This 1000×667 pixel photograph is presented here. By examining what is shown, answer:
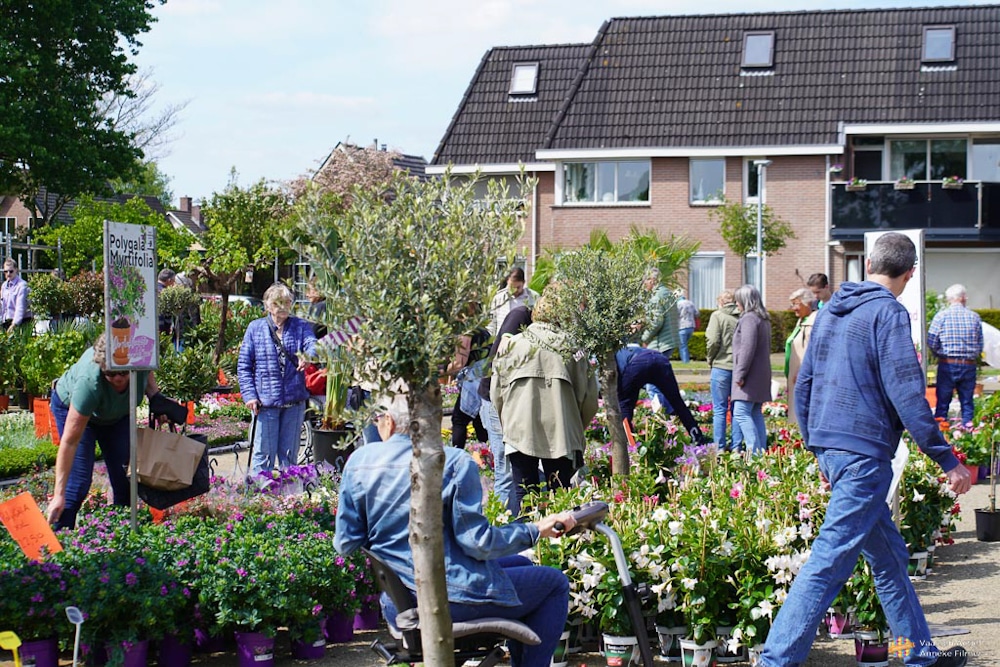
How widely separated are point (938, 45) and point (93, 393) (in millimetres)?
32051

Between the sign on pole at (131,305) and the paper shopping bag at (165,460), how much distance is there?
0.08 metres

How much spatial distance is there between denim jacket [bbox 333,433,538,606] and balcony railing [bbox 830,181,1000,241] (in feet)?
99.0

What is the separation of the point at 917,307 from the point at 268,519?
4035mm

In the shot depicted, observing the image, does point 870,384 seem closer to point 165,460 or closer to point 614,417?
point 614,417

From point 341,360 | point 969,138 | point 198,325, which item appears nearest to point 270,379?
point 341,360

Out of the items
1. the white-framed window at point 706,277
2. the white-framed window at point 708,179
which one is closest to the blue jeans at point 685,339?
the white-framed window at point 706,277

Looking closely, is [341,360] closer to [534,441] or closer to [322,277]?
[322,277]

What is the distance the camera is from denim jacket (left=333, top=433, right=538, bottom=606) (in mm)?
4445

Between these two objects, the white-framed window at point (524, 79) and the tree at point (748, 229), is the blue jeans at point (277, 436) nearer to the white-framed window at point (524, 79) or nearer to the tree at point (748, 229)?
the tree at point (748, 229)

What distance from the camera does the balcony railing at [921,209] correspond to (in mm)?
33000

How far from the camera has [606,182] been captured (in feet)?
117

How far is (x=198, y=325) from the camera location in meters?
20.8

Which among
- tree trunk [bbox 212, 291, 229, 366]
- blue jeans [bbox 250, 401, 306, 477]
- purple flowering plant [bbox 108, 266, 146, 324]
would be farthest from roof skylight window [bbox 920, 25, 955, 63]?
purple flowering plant [bbox 108, 266, 146, 324]

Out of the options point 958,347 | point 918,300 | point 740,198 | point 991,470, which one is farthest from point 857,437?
point 740,198
